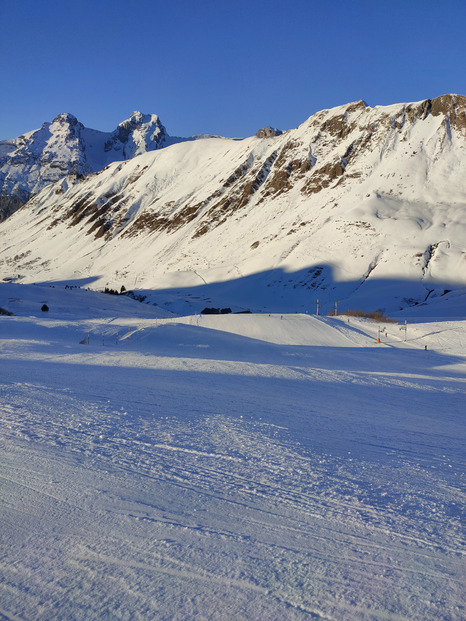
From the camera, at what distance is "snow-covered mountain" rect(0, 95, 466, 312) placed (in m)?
59.7

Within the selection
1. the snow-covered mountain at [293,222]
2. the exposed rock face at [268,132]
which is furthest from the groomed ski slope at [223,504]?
the exposed rock face at [268,132]

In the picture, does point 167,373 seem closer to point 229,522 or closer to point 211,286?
point 229,522

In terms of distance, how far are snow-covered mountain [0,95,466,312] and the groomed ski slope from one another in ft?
153

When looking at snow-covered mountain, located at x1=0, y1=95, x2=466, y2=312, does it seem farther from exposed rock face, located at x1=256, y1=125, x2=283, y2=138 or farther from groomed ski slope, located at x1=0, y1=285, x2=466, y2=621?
groomed ski slope, located at x1=0, y1=285, x2=466, y2=621

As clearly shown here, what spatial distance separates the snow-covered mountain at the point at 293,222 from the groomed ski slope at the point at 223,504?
4659cm

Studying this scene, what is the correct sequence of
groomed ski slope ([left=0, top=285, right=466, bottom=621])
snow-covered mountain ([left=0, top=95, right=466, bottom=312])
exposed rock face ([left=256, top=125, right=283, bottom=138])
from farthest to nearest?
exposed rock face ([left=256, top=125, right=283, bottom=138]), snow-covered mountain ([left=0, top=95, right=466, bottom=312]), groomed ski slope ([left=0, top=285, right=466, bottom=621])

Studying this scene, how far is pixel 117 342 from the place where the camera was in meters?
21.3

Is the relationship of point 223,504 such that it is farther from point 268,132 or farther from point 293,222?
point 268,132

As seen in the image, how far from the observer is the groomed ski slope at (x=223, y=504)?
9.96 ft

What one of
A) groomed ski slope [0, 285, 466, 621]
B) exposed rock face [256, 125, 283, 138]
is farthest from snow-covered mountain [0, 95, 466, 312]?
groomed ski slope [0, 285, 466, 621]

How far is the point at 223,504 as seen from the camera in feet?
13.8

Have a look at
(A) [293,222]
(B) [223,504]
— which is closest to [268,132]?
(A) [293,222]

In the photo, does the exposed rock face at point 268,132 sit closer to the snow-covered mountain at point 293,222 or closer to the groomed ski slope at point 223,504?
the snow-covered mountain at point 293,222

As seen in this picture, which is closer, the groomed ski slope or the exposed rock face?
the groomed ski slope
